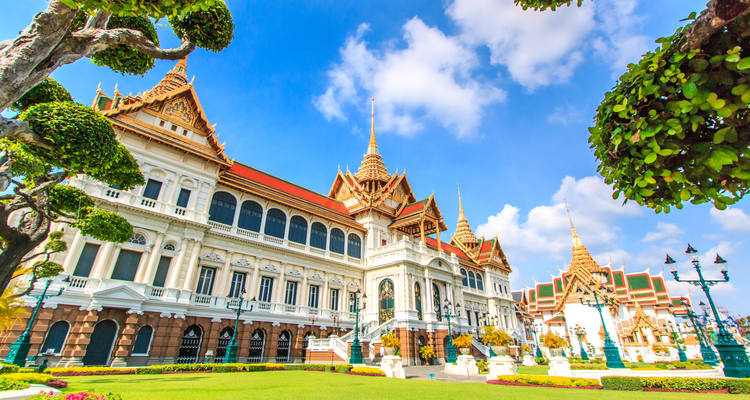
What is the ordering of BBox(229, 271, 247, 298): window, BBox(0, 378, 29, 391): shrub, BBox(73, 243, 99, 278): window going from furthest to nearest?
BBox(229, 271, 247, 298): window < BBox(73, 243, 99, 278): window < BBox(0, 378, 29, 391): shrub

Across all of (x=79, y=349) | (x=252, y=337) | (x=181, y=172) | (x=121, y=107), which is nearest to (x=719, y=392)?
(x=252, y=337)

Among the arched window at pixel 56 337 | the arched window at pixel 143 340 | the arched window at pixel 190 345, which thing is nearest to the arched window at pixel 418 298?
the arched window at pixel 190 345

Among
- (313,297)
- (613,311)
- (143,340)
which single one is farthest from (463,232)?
(143,340)

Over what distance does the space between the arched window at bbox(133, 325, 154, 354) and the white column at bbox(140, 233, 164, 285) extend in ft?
7.31

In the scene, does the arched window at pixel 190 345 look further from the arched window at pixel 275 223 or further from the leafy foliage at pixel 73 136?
the leafy foliage at pixel 73 136

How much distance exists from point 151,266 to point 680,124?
20376mm

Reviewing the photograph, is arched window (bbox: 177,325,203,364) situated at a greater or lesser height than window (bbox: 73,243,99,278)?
lesser

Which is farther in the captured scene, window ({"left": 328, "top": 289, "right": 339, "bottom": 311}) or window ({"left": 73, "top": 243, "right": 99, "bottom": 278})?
window ({"left": 328, "top": 289, "right": 339, "bottom": 311})

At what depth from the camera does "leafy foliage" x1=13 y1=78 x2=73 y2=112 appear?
9055 millimetres

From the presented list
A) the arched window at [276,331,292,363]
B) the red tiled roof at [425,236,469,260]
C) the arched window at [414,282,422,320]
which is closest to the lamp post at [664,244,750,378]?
the arched window at [414,282,422,320]

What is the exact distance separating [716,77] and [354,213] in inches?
1131

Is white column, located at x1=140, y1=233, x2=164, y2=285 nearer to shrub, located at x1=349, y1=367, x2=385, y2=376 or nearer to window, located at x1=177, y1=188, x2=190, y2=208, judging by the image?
window, located at x1=177, y1=188, x2=190, y2=208

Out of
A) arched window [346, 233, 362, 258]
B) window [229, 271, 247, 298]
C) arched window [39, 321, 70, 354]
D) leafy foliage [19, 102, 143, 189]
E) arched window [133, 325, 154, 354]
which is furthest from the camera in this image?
arched window [346, 233, 362, 258]

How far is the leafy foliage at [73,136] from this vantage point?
7121mm
